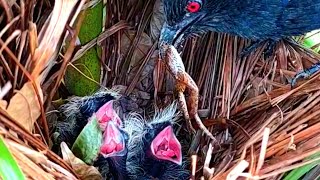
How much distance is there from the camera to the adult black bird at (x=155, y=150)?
0.87m

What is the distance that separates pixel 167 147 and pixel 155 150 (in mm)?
18

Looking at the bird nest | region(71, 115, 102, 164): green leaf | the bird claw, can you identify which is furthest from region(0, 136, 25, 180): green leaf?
the bird claw

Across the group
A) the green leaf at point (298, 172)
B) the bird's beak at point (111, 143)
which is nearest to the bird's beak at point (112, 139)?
the bird's beak at point (111, 143)

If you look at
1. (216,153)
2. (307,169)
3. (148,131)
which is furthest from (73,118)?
(307,169)

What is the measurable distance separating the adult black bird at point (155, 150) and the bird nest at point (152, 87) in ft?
0.12

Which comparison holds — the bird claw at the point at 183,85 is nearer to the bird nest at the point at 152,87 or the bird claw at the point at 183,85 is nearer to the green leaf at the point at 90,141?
the bird nest at the point at 152,87

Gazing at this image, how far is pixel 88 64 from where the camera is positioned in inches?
39.8

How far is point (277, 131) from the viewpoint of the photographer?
886 millimetres

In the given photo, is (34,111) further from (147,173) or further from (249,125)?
(249,125)

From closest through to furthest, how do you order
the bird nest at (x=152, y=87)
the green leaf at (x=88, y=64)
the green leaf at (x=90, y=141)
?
the bird nest at (x=152, y=87)
the green leaf at (x=90, y=141)
the green leaf at (x=88, y=64)

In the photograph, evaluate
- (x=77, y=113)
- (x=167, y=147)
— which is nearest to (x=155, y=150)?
(x=167, y=147)

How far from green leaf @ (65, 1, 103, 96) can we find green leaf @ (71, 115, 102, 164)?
0.51 feet

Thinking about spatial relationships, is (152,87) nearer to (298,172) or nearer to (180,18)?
(180,18)

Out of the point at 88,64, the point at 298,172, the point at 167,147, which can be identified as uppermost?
the point at 88,64
